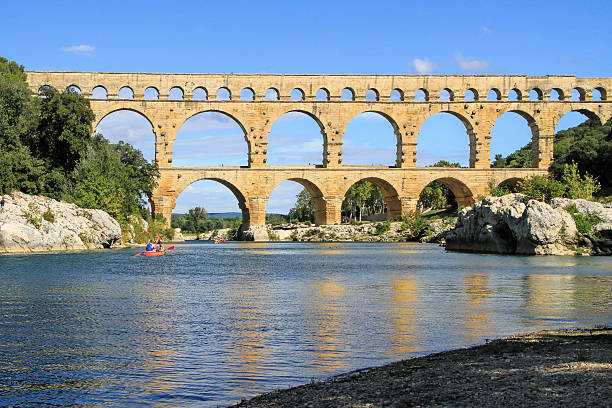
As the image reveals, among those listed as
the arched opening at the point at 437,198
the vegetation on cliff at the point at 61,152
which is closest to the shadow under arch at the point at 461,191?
the arched opening at the point at 437,198

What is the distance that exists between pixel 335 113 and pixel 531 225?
2684 centimetres

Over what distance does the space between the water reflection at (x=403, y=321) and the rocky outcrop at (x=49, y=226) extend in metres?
18.7

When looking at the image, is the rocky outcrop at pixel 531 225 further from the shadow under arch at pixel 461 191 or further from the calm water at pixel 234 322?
the shadow under arch at pixel 461 191

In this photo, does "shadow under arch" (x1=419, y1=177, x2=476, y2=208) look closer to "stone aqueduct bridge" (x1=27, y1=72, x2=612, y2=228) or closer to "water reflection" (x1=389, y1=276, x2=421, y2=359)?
"stone aqueduct bridge" (x1=27, y1=72, x2=612, y2=228)

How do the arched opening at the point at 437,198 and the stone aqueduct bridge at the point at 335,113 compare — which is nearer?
the stone aqueduct bridge at the point at 335,113

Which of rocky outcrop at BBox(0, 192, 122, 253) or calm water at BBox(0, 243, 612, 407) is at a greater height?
rocky outcrop at BBox(0, 192, 122, 253)

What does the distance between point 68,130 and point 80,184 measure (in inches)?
137

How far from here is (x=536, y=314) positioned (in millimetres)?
11211

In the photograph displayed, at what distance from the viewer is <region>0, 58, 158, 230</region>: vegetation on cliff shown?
3503cm

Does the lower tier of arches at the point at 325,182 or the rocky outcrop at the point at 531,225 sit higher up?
the lower tier of arches at the point at 325,182

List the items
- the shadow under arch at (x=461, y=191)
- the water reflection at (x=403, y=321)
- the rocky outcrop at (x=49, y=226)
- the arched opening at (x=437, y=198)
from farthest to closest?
1. the arched opening at (x=437, y=198)
2. the shadow under arch at (x=461, y=191)
3. the rocky outcrop at (x=49, y=226)
4. the water reflection at (x=403, y=321)

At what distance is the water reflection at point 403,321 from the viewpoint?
841 centimetres

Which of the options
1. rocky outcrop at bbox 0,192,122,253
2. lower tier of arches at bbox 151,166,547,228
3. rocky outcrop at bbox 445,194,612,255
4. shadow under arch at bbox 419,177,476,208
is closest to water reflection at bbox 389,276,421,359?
rocky outcrop at bbox 445,194,612,255

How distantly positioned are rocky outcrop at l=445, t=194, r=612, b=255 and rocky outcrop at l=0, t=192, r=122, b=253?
61.0 ft
